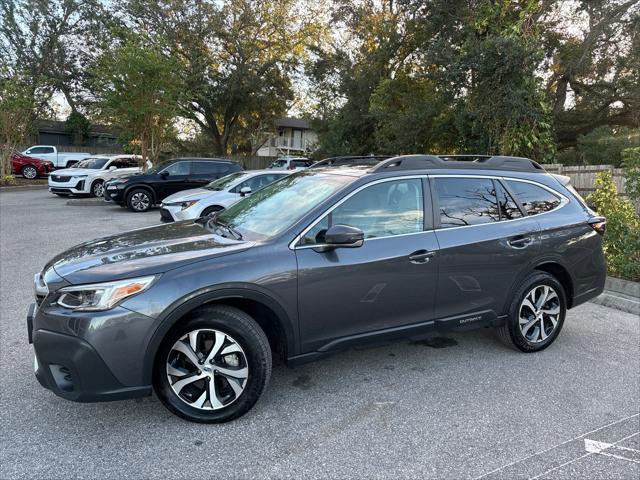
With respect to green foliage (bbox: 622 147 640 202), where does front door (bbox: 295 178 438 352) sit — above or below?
below

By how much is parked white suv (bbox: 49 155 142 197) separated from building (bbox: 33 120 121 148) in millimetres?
19067

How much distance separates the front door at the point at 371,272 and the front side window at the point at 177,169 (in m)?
11.6

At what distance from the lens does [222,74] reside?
3020 centimetres

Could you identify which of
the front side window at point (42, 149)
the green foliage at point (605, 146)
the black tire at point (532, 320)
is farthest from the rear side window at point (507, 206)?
the front side window at point (42, 149)

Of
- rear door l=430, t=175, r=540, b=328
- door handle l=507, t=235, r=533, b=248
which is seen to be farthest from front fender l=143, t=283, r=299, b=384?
door handle l=507, t=235, r=533, b=248

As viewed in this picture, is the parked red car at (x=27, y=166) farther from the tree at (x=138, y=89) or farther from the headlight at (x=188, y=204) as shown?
the headlight at (x=188, y=204)

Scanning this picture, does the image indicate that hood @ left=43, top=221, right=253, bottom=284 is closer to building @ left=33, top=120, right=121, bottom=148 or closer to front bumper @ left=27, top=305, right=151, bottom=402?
front bumper @ left=27, top=305, right=151, bottom=402

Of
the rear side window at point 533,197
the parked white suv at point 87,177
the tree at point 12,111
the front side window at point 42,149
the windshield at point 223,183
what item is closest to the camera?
the rear side window at point 533,197

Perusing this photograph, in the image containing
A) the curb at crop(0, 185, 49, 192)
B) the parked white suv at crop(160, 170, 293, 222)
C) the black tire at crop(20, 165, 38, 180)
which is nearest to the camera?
the parked white suv at crop(160, 170, 293, 222)

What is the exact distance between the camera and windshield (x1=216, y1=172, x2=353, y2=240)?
3.49 meters

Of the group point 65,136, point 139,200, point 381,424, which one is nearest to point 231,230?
point 381,424

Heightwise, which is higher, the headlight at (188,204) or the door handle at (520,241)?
the door handle at (520,241)

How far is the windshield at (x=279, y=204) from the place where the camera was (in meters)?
3.49

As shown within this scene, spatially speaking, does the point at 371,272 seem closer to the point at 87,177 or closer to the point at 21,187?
the point at 87,177
